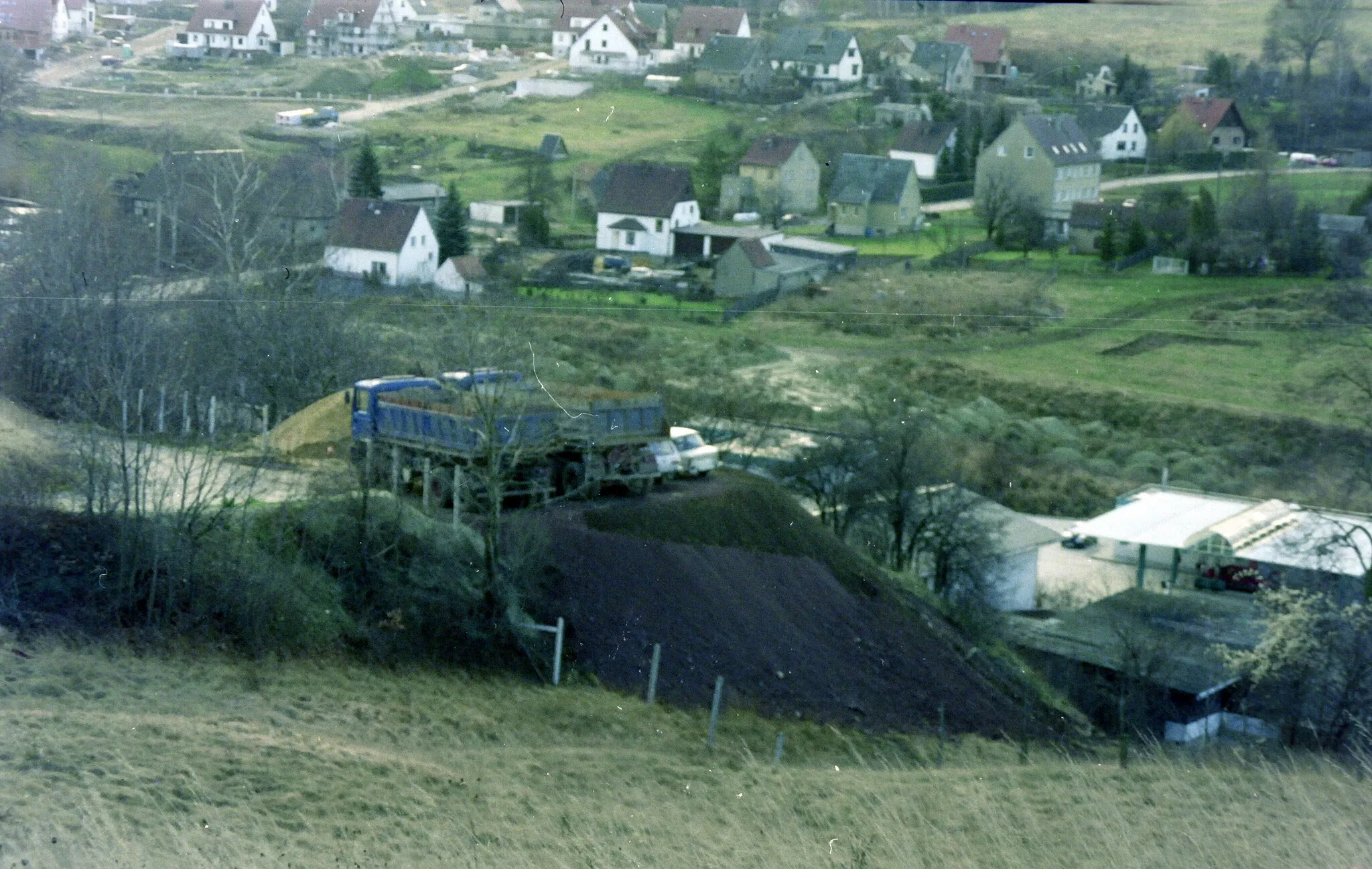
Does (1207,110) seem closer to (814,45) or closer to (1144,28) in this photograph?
(1144,28)

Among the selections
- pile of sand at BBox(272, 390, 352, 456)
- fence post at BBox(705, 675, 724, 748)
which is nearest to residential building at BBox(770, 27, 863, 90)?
pile of sand at BBox(272, 390, 352, 456)

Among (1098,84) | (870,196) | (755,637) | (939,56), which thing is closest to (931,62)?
(939,56)

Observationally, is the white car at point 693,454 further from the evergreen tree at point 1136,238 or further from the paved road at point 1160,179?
the evergreen tree at point 1136,238

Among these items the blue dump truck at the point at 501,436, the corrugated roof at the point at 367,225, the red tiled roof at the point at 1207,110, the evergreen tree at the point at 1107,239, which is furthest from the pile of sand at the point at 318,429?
the red tiled roof at the point at 1207,110

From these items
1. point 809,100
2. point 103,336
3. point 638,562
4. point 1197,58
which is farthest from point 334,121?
point 1197,58

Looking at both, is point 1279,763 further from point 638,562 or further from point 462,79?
point 462,79

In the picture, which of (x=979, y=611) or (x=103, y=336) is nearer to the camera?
(x=103, y=336)

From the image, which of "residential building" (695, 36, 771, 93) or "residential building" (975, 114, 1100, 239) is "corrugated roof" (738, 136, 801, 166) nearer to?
"residential building" (695, 36, 771, 93)
